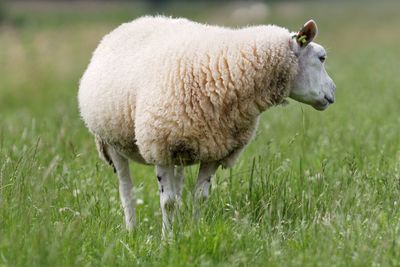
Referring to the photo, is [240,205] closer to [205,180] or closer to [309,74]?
[205,180]

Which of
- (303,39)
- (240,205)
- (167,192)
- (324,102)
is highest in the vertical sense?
(303,39)

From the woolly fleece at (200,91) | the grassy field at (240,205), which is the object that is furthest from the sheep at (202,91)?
the grassy field at (240,205)


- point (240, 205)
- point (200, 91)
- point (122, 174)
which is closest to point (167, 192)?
point (240, 205)

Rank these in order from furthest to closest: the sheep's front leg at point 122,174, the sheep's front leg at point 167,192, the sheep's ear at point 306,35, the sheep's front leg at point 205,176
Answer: the sheep's front leg at point 122,174 < the sheep's front leg at point 205,176 < the sheep's front leg at point 167,192 < the sheep's ear at point 306,35

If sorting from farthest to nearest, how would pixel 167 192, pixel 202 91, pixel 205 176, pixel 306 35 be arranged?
pixel 205 176, pixel 167 192, pixel 306 35, pixel 202 91

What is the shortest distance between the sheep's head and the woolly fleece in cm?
8

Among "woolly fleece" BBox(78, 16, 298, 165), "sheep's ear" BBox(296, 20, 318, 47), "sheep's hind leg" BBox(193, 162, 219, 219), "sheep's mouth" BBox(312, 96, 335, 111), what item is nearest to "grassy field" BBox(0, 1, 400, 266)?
"sheep's hind leg" BBox(193, 162, 219, 219)

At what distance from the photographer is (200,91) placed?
5.03 metres

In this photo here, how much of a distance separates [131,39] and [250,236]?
197 centimetres

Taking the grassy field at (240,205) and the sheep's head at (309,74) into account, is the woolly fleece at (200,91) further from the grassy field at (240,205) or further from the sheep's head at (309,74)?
the grassy field at (240,205)

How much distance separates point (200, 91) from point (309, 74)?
0.78m

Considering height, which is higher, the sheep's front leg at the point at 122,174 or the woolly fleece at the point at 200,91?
the woolly fleece at the point at 200,91

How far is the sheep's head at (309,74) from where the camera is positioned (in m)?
5.20

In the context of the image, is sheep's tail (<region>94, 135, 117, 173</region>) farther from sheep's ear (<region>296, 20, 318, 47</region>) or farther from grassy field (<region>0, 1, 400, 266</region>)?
sheep's ear (<region>296, 20, 318, 47</region>)
